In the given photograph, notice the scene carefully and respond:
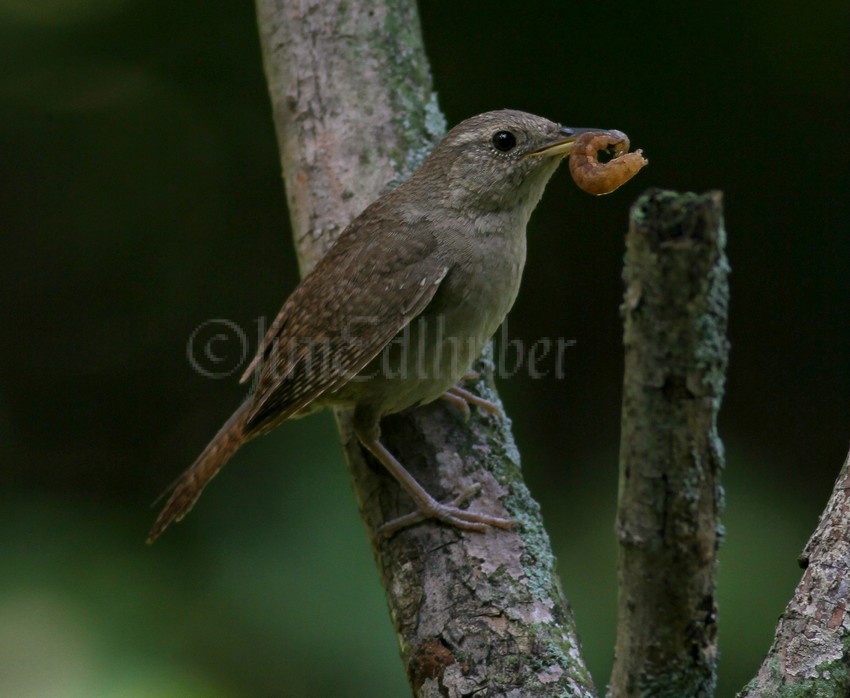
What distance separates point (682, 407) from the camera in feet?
4.55

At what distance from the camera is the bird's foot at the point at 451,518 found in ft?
9.04

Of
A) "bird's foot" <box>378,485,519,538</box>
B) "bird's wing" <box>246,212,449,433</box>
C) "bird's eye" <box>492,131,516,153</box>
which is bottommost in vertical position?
"bird's foot" <box>378,485,519,538</box>

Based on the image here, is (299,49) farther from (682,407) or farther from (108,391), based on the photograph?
(682,407)

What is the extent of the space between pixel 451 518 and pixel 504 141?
4.02ft

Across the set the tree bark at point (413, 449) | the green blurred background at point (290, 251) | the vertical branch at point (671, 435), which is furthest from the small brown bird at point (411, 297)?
the vertical branch at point (671, 435)

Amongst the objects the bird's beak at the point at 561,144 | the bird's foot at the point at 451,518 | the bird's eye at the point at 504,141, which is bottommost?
the bird's foot at the point at 451,518

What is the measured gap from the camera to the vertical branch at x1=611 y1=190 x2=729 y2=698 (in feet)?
4.36

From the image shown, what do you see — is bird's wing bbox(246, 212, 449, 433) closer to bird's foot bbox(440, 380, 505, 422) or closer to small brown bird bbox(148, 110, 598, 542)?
small brown bird bbox(148, 110, 598, 542)

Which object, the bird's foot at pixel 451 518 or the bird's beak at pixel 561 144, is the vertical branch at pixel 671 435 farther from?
the bird's beak at pixel 561 144

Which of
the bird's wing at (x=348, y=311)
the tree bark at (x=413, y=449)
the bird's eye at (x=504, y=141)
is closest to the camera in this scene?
the tree bark at (x=413, y=449)

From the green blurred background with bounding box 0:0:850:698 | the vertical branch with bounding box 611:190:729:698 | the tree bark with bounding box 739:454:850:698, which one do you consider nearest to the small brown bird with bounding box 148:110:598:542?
the green blurred background with bounding box 0:0:850:698

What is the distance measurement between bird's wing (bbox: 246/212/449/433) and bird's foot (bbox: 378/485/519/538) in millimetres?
454

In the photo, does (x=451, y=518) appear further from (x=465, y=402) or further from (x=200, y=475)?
(x=200, y=475)

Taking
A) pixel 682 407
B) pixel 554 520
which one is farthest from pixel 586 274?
pixel 682 407
